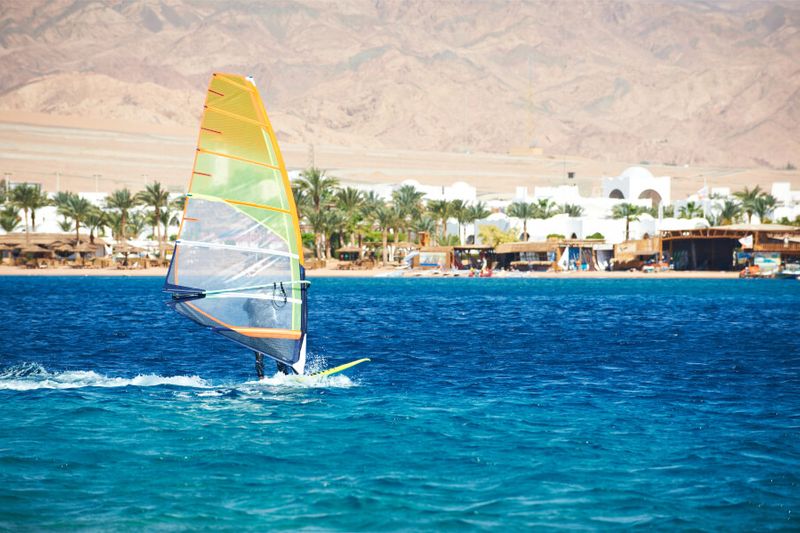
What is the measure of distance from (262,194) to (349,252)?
8333 cm

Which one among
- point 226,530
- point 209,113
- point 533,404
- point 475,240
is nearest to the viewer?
point 226,530

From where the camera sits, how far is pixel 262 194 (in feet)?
65.5

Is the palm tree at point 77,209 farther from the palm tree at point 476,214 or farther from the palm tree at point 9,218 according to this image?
the palm tree at point 476,214

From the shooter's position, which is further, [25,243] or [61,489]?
[25,243]

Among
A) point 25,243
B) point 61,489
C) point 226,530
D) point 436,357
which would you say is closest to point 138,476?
point 61,489

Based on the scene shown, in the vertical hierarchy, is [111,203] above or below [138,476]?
above

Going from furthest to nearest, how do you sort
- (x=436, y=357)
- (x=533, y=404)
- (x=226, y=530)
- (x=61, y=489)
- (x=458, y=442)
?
(x=436, y=357) < (x=533, y=404) < (x=458, y=442) < (x=61, y=489) < (x=226, y=530)

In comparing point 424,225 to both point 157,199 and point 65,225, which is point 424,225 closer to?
point 157,199

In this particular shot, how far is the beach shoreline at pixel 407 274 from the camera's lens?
89.2 metres

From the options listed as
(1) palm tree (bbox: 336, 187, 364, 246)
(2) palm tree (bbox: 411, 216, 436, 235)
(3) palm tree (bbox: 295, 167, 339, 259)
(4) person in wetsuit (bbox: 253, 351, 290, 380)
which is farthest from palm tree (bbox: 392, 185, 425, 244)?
(4) person in wetsuit (bbox: 253, 351, 290, 380)

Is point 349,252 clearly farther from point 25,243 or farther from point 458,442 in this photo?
point 458,442

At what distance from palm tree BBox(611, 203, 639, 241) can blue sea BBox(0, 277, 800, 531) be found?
6137 centimetres

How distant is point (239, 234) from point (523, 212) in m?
79.6

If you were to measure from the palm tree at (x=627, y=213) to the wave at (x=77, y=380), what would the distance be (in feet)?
251
